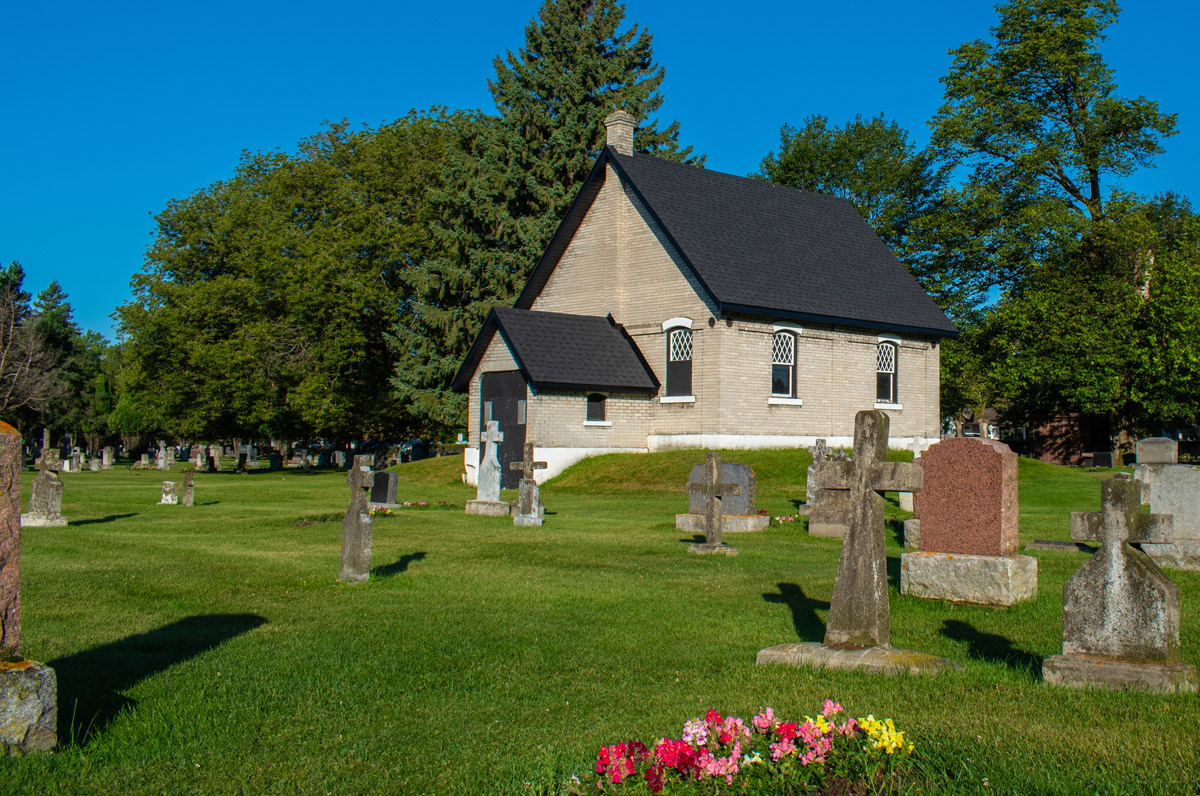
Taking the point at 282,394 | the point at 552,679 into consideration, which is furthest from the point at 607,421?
the point at 552,679

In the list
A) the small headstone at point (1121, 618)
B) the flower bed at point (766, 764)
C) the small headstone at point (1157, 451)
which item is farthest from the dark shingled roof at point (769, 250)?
the flower bed at point (766, 764)

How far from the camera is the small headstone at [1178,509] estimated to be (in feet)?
40.9

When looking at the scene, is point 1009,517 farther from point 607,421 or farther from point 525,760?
point 607,421

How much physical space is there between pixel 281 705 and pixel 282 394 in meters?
42.5

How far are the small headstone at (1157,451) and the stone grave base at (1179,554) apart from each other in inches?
49.5

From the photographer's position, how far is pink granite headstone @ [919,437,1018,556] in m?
9.95

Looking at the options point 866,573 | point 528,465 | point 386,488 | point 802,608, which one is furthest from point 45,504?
point 866,573

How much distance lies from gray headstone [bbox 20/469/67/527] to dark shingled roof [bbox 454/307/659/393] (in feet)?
45.7

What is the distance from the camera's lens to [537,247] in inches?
1531

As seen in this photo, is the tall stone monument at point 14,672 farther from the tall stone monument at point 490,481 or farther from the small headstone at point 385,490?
the small headstone at point 385,490

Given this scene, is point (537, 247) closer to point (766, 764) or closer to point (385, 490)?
point (385, 490)

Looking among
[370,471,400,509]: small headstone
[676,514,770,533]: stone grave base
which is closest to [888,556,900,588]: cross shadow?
[676,514,770,533]: stone grave base

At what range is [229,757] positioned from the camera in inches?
208

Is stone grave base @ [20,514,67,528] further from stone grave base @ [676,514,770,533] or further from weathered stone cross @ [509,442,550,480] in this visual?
stone grave base @ [676,514,770,533]
